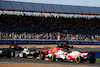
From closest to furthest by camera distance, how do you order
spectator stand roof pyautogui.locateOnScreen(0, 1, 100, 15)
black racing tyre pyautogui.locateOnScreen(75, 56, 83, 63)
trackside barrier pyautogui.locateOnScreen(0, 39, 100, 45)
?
black racing tyre pyautogui.locateOnScreen(75, 56, 83, 63), trackside barrier pyautogui.locateOnScreen(0, 39, 100, 45), spectator stand roof pyautogui.locateOnScreen(0, 1, 100, 15)

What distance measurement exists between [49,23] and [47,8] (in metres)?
3.56

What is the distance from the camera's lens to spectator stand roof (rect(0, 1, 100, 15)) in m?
40.8

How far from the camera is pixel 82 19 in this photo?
45688 mm

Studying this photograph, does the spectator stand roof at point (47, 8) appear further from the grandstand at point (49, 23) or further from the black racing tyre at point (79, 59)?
the black racing tyre at point (79, 59)

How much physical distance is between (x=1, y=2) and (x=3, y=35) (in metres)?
9.19

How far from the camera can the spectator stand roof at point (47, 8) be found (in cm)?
4084

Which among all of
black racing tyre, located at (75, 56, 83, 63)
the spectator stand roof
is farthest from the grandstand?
black racing tyre, located at (75, 56, 83, 63)

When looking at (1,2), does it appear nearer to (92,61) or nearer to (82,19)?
(82,19)

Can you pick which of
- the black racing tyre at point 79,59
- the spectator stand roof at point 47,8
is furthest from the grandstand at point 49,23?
the black racing tyre at point 79,59

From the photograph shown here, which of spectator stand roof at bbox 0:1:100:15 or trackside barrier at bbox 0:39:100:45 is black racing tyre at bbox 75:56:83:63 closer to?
trackside barrier at bbox 0:39:100:45

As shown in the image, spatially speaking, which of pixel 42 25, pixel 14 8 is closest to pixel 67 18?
pixel 42 25

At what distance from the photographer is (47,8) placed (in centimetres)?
4369

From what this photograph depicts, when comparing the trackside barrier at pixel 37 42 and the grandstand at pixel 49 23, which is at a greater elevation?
the grandstand at pixel 49 23

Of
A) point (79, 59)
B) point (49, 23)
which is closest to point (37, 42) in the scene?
point (49, 23)
